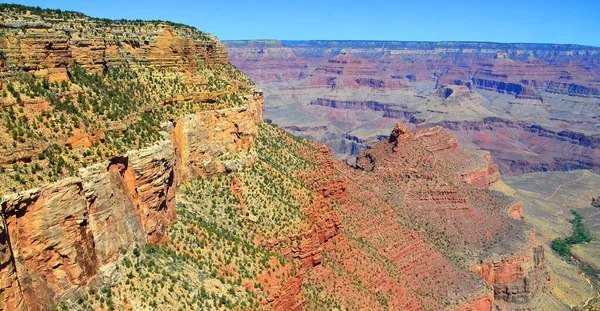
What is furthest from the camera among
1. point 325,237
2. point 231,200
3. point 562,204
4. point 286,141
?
point 562,204

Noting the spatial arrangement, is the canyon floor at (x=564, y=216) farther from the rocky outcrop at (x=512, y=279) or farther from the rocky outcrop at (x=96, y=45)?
the rocky outcrop at (x=96, y=45)

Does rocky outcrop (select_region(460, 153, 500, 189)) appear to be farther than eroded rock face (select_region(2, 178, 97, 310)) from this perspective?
Yes

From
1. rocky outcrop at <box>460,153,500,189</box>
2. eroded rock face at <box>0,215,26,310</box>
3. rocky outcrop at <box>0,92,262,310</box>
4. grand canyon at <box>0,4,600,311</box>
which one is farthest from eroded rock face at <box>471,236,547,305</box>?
eroded rock face at <box>0,215,26,310</box>

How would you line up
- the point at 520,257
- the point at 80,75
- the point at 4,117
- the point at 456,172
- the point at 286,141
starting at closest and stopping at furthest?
the point at 4,117, the point at 80,75, the point at 286,141, the point at 520,257, the point at 456,172

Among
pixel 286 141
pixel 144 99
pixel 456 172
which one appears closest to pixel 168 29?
pixel 144 99

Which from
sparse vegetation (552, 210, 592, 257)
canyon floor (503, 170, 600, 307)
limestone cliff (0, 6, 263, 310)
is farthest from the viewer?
sparse vegetation (552, 210, 592, 257)

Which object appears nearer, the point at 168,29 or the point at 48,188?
the point at 48,188

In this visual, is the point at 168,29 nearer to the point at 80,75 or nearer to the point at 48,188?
the point at 80,75

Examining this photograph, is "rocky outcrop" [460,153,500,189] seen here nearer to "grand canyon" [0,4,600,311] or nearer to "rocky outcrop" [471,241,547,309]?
"grand canyon" [0,4,600,311]

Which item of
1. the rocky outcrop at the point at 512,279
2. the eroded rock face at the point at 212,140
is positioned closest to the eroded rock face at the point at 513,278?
the rocky outcrop at the point at 512,279

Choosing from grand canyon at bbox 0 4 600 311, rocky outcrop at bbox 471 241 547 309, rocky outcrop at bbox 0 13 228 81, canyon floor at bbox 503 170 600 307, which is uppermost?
rocky outcrop at bbox 0 13 228 81

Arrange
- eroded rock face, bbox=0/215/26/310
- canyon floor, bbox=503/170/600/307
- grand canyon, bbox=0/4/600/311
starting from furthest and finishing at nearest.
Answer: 1. canyon floor, bbox=503/170/600/307
2. grand canyon, bbox=0/4/600/311
3. eroded rock face, bbox=0/215/26/310
